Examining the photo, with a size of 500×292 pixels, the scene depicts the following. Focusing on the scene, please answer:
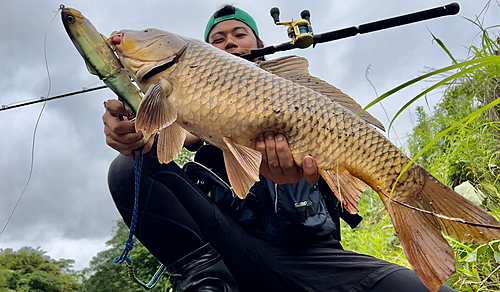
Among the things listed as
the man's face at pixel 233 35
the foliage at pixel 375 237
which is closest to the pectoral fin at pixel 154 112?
the man's face at pixel 233 35

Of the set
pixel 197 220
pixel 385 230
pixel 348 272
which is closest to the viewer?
pixel 348 272

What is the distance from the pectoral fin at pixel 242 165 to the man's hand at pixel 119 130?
0.38m

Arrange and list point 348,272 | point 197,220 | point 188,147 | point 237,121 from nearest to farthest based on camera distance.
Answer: point 237,121 < point 348,272 < point 197,220 < point 188,147

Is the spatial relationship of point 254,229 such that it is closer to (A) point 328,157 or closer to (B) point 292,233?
(B) point 292,233

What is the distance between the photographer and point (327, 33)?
6.16 ft

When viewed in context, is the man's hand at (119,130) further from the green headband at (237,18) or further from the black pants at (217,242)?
the green headband at (237,18)

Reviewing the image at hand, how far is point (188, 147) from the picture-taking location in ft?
6.55

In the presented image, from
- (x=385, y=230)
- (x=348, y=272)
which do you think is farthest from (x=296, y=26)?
(x=385, y=230)

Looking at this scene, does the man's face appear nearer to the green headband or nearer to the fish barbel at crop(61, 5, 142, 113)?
the green headband

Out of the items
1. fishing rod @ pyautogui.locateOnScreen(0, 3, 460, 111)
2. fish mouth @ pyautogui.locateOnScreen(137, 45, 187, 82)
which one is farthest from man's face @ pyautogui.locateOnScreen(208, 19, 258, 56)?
fish mouth @ pyautogui.locateOnScreen(137, 45, 187, 82)

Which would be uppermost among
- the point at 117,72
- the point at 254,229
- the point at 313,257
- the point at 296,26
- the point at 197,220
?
the point at 296,26

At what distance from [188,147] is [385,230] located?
255 centimetres

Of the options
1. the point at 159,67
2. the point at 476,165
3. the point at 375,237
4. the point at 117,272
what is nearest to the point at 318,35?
the point at 159,67

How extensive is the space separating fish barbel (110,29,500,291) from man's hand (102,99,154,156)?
0.17 m
